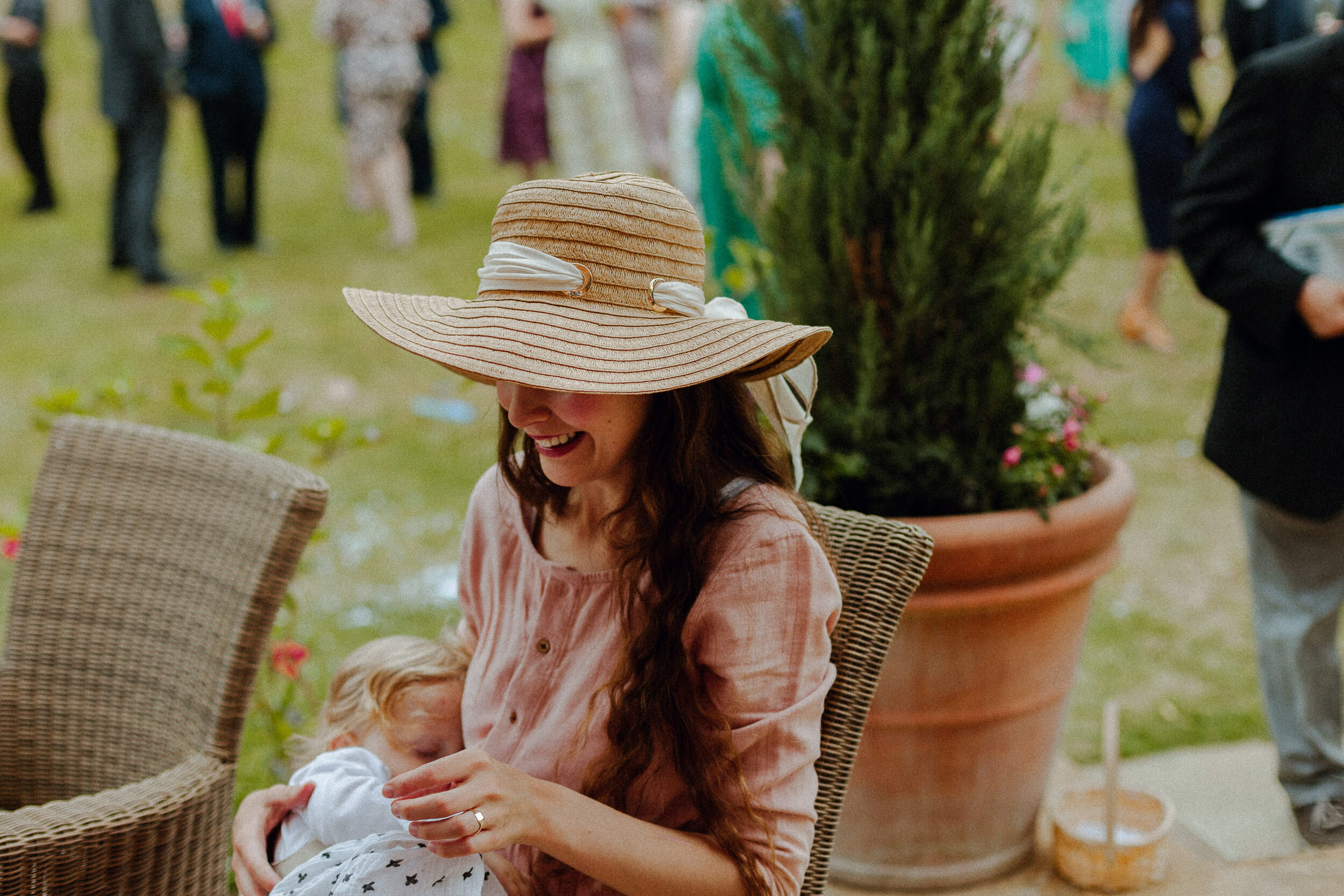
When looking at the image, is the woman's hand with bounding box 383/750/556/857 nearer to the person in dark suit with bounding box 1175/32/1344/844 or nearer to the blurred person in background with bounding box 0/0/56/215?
the person in dark suit with bounding box 1175/32/1344/844

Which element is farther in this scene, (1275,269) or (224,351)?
(224,351)

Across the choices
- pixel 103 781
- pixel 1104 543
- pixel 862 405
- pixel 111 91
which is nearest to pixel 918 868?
pixel 1104 543

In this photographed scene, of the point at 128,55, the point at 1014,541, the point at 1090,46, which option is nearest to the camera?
the point at 1014,541

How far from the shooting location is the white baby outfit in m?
1.49

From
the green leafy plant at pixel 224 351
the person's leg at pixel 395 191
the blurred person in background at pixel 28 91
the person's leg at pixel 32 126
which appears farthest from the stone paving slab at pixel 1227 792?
the person's leg at pixel 32 126

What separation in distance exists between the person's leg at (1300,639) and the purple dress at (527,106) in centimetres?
588

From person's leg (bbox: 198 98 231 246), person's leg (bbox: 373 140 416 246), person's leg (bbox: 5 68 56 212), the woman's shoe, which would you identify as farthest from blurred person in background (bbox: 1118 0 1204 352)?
person's leg (bbox: 5 68 56 212)

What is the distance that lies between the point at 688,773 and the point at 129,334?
6.02 m

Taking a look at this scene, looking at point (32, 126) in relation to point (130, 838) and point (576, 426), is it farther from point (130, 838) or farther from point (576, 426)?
point (576, 426)

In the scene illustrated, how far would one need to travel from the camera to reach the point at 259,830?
1687mm

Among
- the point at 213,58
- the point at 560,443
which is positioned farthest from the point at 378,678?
the point at 213,58

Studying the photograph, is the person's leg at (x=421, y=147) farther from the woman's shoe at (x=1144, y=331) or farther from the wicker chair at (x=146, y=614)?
the wicker chair at (x=146, y=614)

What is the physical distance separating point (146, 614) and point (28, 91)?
26.8 ft

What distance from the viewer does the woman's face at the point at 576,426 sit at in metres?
1.48
